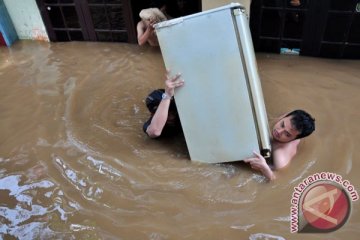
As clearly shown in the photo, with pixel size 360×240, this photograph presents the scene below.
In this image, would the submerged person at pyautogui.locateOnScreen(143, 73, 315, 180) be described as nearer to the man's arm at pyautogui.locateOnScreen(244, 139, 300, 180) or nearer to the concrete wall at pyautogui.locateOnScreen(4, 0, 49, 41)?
the man's arm at pyautogui.locateOnScreen(244, 139, 300, 180)

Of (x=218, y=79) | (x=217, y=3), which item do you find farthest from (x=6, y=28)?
(x=218, y=79)

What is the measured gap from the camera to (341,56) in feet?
13.9


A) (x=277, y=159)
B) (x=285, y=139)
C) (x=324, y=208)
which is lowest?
(x=324, y=208)

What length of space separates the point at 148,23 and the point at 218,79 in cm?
215

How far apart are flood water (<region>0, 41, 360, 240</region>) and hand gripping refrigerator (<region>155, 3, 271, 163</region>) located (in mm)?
Answer: 306

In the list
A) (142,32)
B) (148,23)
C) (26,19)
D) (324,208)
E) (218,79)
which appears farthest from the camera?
(26,19)

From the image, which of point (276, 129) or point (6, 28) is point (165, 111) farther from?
point (6, 28)

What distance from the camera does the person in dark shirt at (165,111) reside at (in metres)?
2.57

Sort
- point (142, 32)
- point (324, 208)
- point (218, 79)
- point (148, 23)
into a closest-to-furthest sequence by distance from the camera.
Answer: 1. point (324, 208)
2. point (218, 79)
3. point (148, 23)
4. point (142, 32)

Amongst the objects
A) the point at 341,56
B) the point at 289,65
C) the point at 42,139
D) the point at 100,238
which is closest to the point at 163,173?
the point at 100,238

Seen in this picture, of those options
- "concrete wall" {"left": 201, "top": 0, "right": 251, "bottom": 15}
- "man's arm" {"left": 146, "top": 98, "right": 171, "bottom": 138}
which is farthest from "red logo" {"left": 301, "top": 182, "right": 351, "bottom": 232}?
"concrete wall" {"left": 201, "top": 0, "right": 251, "bottom": 15}

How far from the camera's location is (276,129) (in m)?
2.69

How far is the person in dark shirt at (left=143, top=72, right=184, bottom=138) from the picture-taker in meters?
2.57

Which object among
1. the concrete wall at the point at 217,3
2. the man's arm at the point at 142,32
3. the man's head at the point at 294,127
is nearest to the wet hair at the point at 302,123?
the man's head at the point at 294,127
